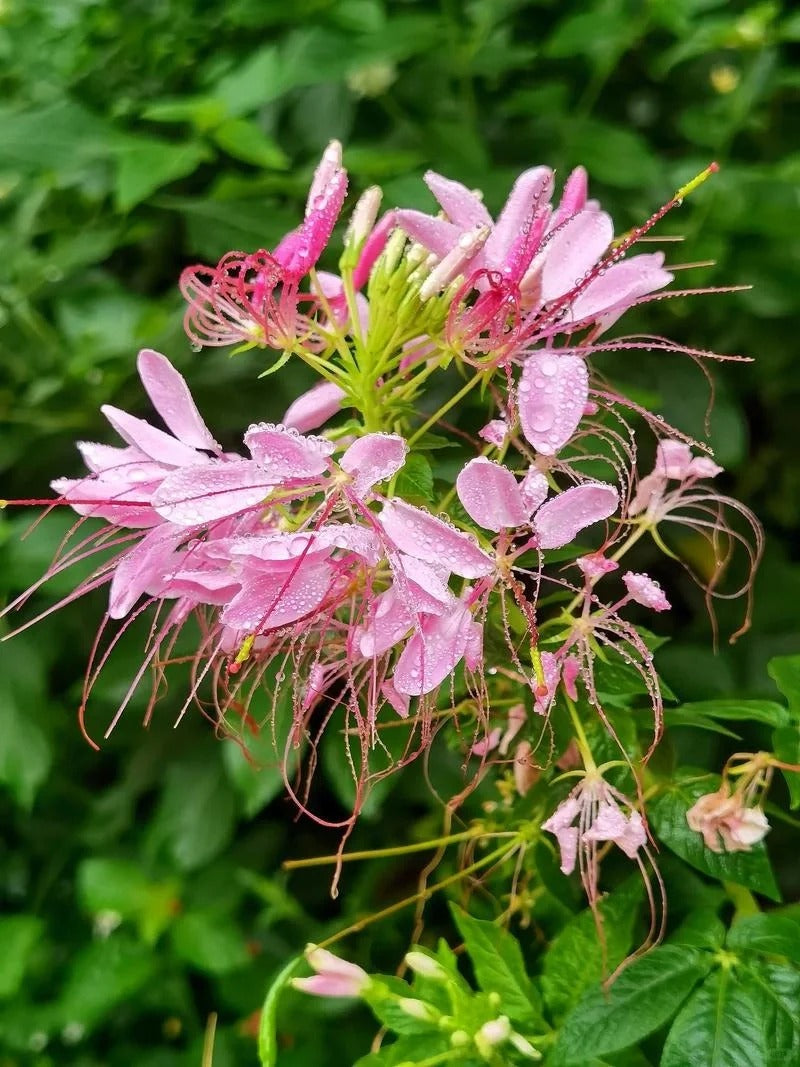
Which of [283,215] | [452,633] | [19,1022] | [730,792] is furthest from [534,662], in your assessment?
[19,1022]

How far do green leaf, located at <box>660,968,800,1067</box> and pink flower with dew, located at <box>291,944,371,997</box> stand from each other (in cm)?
15

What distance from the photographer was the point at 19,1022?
2.90 feet

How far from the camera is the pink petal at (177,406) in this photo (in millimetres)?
417

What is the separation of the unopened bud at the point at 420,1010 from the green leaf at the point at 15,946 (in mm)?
534

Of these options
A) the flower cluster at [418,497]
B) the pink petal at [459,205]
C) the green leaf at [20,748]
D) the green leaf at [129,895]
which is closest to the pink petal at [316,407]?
the flower cluster at [418,497]

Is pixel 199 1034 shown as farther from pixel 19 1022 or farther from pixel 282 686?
pixel 282 686

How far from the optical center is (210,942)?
806 mm

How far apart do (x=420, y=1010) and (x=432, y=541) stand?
9.4 inches

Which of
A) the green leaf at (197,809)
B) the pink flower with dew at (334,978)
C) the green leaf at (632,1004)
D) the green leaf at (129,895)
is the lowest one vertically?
the green leaf at (129,895)

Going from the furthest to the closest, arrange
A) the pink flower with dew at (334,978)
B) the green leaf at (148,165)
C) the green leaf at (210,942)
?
the green leaf at (210,942) < the green leaf at (148,165) < the pink flower with dew at (334,978)

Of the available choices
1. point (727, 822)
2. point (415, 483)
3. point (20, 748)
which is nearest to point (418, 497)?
point (415, 483)

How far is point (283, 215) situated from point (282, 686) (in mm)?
402

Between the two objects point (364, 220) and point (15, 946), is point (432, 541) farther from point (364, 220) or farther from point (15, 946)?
point (15, 946)

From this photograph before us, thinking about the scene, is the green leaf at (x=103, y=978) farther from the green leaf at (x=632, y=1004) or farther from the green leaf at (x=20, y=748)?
the green leaf at (x=632, y=1004)
